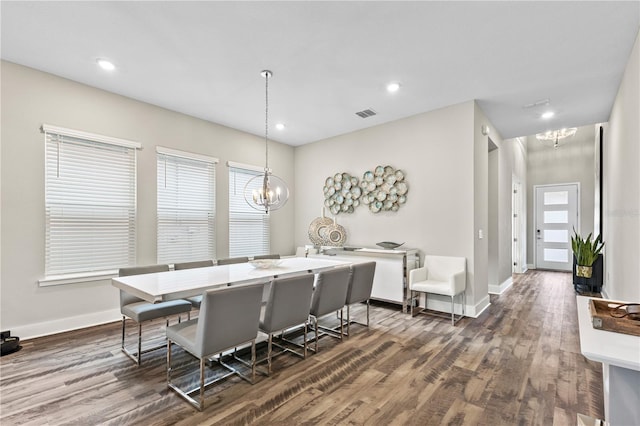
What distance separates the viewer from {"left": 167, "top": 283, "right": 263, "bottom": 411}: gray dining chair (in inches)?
79.7

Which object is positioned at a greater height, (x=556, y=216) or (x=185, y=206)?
(x=185, y=206)

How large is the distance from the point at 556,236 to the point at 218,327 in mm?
9185

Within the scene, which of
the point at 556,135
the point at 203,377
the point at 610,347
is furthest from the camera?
the point at 556,135

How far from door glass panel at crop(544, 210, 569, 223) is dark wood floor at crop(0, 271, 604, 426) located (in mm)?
5733

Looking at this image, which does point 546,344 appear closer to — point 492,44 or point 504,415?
point 504,415

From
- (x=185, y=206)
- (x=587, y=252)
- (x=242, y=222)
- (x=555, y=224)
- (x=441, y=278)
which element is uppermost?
(x=185, y=206)

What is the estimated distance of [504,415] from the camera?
2006 millimetres

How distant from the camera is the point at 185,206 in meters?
4.55

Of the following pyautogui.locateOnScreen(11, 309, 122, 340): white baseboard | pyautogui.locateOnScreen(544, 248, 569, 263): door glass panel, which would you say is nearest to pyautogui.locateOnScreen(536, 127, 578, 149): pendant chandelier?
pyautogui.locateOnScreen(544, 248, 569, 263): door glass panel

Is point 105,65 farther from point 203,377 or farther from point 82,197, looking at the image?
point 203,377

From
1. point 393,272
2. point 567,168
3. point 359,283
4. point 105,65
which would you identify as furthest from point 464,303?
point 567,168

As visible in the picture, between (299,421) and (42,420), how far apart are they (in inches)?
65.2

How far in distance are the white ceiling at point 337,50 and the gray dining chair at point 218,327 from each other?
2.15 meters

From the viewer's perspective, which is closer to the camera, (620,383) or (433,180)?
(620,383)
